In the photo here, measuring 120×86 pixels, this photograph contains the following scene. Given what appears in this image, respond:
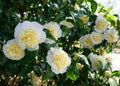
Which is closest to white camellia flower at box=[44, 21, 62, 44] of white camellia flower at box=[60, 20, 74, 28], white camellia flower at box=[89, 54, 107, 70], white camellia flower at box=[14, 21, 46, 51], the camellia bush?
the camellia bush

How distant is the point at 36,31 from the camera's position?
111cm

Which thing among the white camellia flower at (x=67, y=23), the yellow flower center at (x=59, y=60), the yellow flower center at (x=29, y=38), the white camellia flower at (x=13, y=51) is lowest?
the white camellia flower at (x=67, y=23)

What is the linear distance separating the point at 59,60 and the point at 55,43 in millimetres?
98

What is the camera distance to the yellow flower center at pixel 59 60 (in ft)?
3.85

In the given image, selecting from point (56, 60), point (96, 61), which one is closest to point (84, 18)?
point (96, 61)

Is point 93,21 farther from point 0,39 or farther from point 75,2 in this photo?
point 0,39

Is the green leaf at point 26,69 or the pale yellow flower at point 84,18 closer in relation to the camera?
the green leaf at point 26,69

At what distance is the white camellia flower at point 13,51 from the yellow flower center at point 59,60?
0.13m

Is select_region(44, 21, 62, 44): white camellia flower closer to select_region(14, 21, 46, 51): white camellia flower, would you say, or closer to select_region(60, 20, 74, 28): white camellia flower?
select_region(14, 21, 46, 51): white camellia flower

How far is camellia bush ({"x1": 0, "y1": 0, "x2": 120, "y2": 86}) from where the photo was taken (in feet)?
3.73

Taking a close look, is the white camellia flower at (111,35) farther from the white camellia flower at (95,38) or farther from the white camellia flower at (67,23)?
the white camellia flower at (67,23)

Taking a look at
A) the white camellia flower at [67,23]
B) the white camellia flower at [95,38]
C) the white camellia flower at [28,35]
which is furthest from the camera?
the white camellia flower at [95,38]

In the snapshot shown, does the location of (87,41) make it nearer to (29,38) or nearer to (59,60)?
(59,60)

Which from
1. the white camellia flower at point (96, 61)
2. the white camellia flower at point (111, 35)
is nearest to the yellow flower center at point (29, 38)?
the white camellia flower at point (96, 61)
